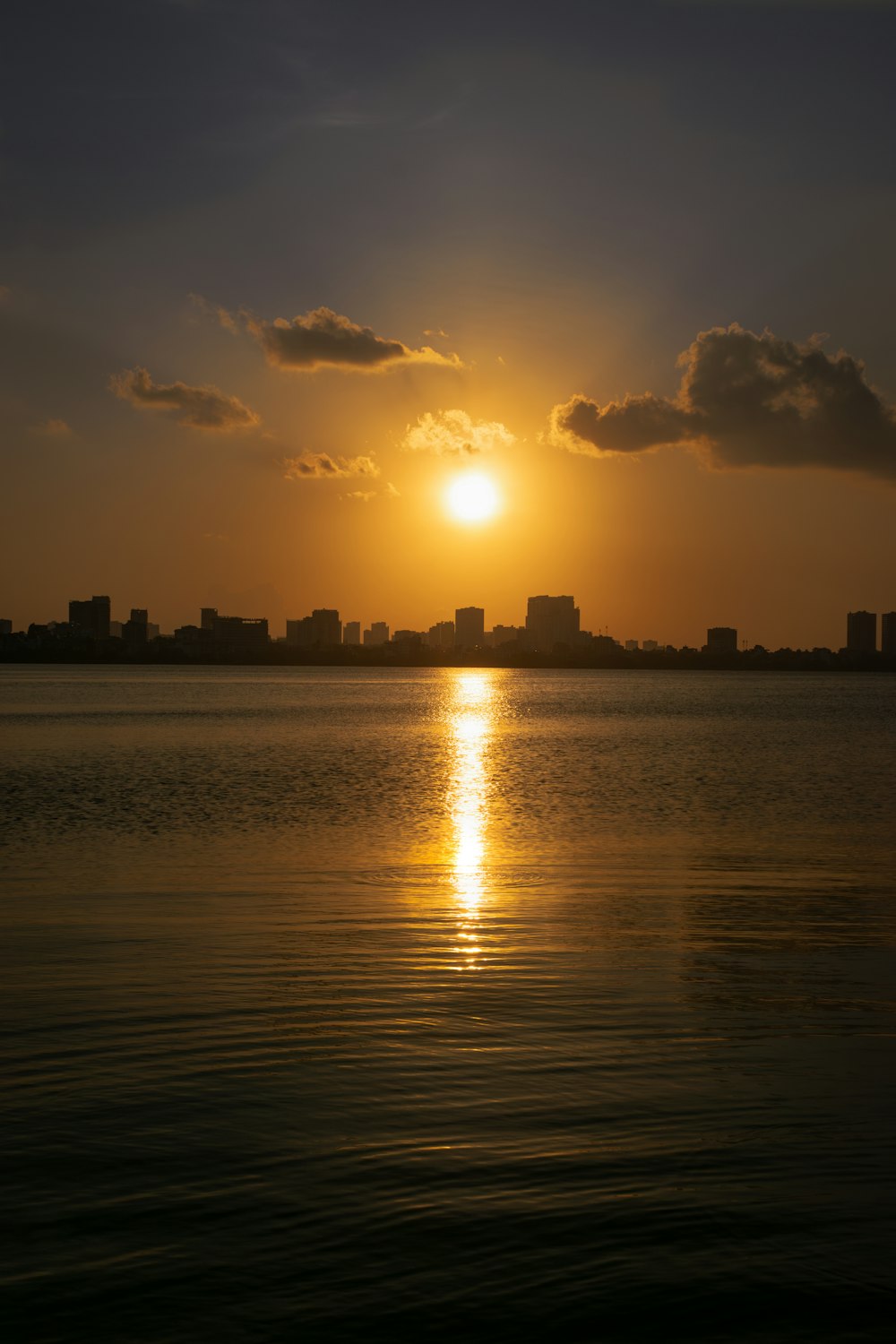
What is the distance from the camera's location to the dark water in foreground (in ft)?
24.7

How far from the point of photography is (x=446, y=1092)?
11.0 m

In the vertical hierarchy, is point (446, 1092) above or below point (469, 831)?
above

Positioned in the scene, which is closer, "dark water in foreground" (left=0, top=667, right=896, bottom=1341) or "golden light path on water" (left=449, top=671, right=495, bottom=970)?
"dark water in foreground" (left=0, top=667, right=896, bottom=1341)

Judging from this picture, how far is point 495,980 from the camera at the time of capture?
594 inches

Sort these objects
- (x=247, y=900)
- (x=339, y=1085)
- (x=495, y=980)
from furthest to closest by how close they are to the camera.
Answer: (x=247, y=900) < (x=495, y=980) < (x=339, y=1085)

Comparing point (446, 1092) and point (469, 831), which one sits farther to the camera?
point (469, 831)

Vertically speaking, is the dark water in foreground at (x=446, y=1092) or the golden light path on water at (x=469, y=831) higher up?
the dark water in foreground at (x=446, y=1092)

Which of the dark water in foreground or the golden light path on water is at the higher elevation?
the dark water in foreground

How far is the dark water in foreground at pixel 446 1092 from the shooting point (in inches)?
297

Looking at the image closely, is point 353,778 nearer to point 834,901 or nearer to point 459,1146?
point 834,901

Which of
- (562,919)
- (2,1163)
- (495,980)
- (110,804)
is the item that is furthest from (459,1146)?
(110,804)

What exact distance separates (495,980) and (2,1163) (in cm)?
712

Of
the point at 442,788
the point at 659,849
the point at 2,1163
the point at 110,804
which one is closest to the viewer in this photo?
the point at 2,1163

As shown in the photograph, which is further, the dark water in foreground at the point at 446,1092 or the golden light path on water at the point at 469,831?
the golden light path on water at the point at 469,831
